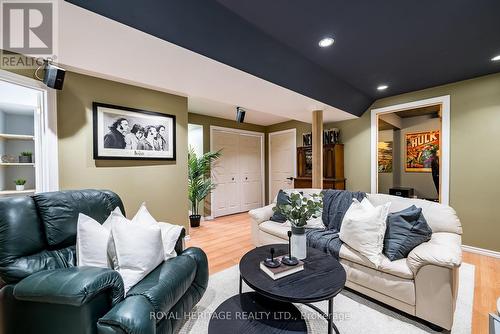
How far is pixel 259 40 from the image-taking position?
79.7 inches

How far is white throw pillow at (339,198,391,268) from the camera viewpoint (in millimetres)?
1870

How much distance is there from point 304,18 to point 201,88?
1.37 meters

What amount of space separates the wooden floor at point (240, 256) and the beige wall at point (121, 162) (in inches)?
24.3

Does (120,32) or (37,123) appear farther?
(37,123)

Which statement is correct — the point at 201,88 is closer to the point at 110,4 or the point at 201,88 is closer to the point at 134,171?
the point at 110,4

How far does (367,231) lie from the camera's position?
6.34ft

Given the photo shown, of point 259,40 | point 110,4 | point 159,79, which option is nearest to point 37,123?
point 159,79

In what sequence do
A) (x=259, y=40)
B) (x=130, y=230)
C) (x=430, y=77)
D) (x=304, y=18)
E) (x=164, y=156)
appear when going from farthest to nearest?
(x=164, y=156), (x=430, y=77), (x=259, y=40), (x=304, y=18), (x=130, y=230)

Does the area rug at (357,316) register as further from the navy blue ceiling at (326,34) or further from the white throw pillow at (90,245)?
the navy blue ceiling at (326,34)

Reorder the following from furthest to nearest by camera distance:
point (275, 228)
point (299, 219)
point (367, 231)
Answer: point (275, 228) < point (367, 231) < point (299, 219)

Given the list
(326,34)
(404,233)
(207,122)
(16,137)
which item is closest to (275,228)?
(404,233)

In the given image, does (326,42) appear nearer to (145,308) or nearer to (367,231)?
(367,231)

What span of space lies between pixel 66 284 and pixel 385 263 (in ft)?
7.22

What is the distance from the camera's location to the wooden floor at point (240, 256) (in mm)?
1832
